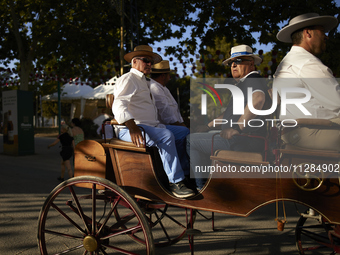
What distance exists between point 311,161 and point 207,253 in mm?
1823

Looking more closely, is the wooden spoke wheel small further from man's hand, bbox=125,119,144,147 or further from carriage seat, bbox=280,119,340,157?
man's hand, bbox=125,119,144,147

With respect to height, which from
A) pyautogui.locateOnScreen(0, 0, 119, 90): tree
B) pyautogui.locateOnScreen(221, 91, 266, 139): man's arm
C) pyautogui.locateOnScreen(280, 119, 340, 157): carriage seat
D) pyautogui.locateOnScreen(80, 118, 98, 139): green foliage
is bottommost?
pyautogui.locateOnScreen(80, 118, 98, 139): green foliage

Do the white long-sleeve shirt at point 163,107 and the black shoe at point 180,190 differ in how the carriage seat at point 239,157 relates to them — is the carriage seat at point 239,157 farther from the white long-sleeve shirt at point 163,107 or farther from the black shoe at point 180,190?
the white long-sleeve shirt at point 163,107

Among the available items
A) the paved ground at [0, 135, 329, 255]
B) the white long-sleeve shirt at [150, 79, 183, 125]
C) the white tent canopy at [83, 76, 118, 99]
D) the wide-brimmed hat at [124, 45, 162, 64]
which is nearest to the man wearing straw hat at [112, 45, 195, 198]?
the wide-brimmed hat at [124, 45, 162, 64]

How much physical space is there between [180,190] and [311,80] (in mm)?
1312

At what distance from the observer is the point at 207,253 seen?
349cm

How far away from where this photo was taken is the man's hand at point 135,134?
2.79 m

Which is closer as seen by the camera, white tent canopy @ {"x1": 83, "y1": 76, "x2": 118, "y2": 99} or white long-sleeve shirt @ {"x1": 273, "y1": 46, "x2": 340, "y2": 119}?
white long-sleeve shirt @ {"x1": 273, "y1": 46, "x2": 340, "y2": 119}

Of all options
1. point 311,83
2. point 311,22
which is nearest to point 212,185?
point 311,83

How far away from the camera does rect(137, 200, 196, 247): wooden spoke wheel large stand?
3.07m

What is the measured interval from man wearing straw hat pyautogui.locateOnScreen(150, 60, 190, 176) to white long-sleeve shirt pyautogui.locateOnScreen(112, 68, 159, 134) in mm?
272

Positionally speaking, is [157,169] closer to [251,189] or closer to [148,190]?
[148,190]

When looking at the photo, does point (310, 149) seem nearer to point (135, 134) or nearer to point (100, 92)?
point (135, 134)

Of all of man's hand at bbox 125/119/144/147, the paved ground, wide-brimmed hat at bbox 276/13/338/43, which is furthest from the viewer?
the paved ground
